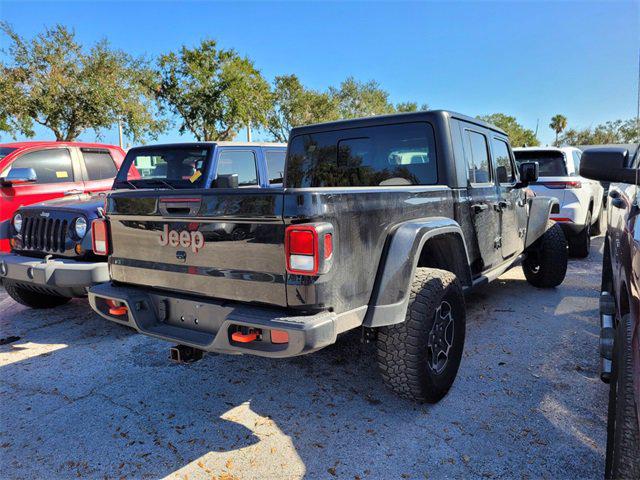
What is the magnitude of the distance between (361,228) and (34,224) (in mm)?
3872

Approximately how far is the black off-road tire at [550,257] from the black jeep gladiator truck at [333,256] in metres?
1.98

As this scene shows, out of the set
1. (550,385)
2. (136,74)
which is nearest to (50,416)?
(550,385)

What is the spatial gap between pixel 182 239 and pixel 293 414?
1.34 meters

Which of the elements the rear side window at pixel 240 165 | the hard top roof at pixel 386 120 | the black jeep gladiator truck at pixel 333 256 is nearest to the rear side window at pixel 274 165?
the rear side window at pixel 240 165

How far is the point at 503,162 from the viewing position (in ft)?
15.4

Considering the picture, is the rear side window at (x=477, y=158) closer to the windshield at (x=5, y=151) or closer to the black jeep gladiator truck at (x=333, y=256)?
the black jeep gladiator truck at (x=333, y=256)

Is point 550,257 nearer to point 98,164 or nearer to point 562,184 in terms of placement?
point 562,184

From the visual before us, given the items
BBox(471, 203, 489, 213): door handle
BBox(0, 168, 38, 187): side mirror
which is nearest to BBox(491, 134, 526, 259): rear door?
BBox(471, 203, 489, 213): door handle

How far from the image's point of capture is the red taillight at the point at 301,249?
82.4 inches

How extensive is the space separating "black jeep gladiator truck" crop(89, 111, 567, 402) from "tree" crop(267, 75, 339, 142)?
26166 millimetres

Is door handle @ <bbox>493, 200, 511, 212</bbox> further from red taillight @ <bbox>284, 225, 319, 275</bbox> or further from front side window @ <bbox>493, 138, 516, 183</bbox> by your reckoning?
red taillight @ <bbox>284, 225, 319, 275</bbox>

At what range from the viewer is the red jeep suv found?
5.94 meters

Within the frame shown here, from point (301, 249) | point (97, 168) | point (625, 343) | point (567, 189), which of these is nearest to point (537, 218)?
point (567, 189)

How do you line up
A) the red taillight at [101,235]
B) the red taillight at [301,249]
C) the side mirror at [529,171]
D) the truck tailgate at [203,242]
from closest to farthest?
the red taillight at [301,249] → the truck tailgate at [203,242] → the red taillight at [101,235] → the side mirror at [529,171]
